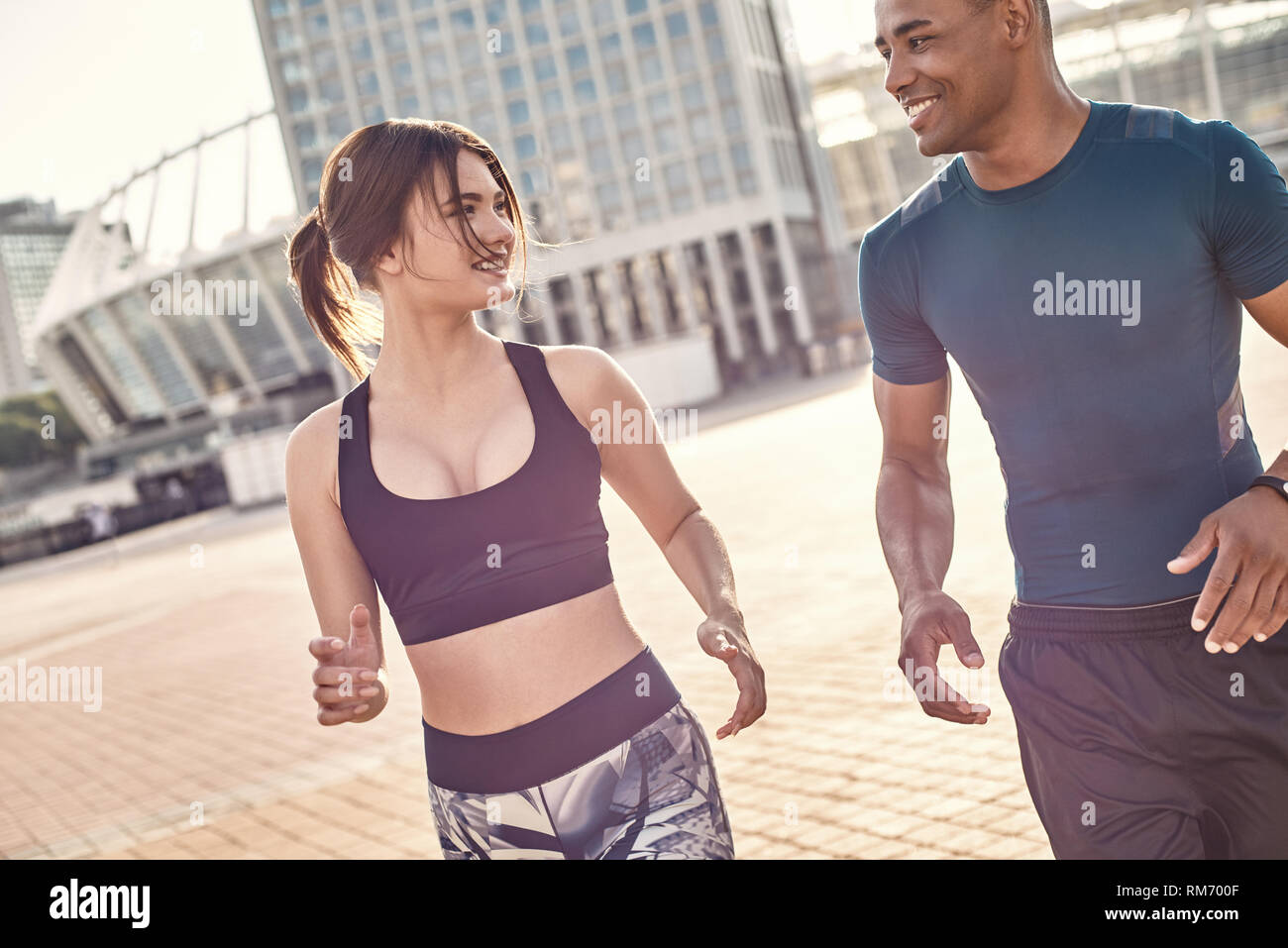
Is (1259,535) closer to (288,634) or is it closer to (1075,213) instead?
(1075,213)

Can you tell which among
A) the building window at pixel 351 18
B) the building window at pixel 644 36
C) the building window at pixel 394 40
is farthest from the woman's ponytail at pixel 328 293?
the building window at pixel 351 18

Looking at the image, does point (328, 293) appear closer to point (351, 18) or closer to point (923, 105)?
point (923, 105)

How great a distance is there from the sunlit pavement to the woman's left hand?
2338 mm

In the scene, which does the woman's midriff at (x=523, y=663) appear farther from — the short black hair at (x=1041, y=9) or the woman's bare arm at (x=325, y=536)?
the short black hair at (x=1041, y=9)

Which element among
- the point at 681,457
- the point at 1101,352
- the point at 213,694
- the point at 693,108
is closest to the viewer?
the point at 1101,352

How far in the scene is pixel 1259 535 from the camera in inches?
73.6

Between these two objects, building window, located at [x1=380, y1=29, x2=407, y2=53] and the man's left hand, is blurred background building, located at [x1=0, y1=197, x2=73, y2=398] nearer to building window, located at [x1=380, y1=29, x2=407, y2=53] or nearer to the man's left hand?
building window, located at [x1=380, y1=29, x2=407, y2=53]

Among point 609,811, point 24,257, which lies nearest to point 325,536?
point 609,811

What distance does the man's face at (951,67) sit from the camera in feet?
6.84

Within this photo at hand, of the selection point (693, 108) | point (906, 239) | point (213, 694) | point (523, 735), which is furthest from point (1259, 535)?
point (693, 108)

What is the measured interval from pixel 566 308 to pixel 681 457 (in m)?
55.0

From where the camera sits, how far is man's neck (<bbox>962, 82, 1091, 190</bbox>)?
210 cm

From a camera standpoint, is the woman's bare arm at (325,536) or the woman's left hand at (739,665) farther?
the woman's bare arm at (325,536)
